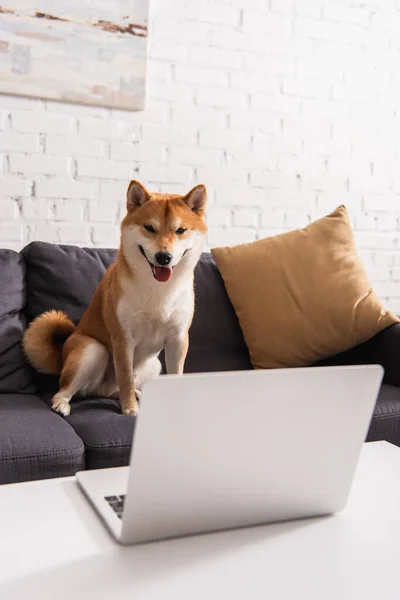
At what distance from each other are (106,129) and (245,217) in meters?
0.69

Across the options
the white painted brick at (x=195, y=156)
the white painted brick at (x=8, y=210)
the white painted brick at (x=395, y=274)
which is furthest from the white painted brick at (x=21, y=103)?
the white painted brick at (x=395, y=274)

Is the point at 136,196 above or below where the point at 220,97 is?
below

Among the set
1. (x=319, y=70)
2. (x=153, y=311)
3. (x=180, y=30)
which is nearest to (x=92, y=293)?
(x=153, y=311)

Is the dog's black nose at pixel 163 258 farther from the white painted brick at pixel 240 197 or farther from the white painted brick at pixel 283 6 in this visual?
the white painted brick at pixel 283 6

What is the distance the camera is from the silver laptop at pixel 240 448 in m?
0.75

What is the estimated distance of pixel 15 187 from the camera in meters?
2.43

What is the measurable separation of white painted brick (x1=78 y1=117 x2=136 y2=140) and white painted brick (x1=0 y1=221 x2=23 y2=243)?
Result: 436 mm

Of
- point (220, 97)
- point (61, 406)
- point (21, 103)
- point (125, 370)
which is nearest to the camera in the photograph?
point (61, 406)

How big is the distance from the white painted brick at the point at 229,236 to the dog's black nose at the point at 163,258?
92cm

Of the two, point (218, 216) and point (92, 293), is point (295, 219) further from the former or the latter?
point (92, 293)

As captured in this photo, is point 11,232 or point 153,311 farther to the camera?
point 11,232

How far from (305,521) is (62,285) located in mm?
1429

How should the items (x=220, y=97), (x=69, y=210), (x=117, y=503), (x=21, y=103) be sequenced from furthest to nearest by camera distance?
1. (x=220, y=97)
2. (x=69, y=210)
3. (x=21, y=103)
4. (x=117, y=503)

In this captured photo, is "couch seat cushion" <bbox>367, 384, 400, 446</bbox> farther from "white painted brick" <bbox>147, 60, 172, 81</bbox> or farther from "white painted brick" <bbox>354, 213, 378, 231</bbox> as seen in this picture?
"white painted brick" <bbox>147, 60, 172, 81</bbox>
